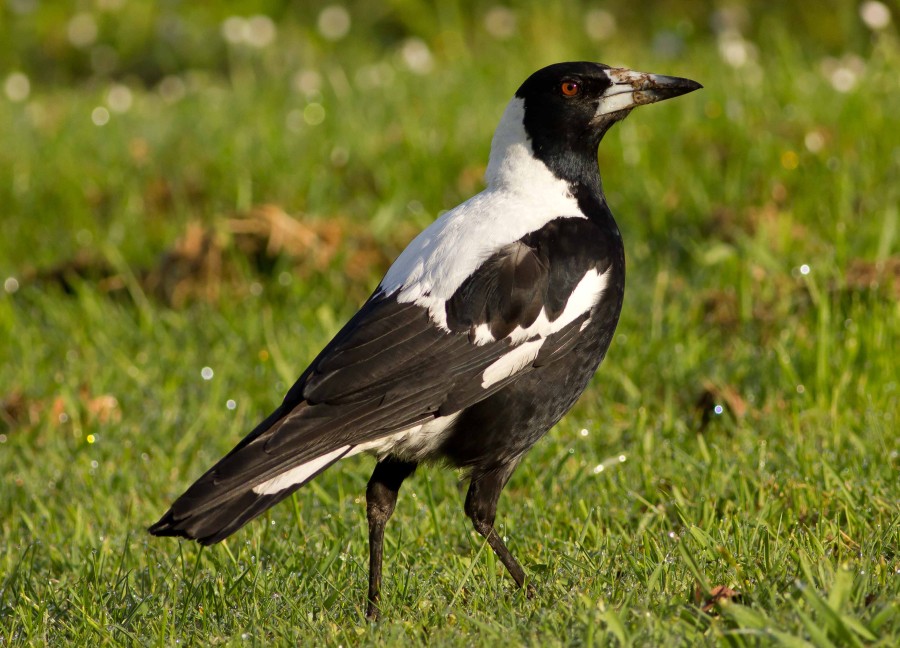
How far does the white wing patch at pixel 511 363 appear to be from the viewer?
3.02 meters

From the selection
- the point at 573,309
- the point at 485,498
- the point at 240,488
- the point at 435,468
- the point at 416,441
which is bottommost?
the point at 435,468

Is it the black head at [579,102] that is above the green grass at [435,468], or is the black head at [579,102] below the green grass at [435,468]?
above

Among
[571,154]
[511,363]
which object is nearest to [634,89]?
[571,154]

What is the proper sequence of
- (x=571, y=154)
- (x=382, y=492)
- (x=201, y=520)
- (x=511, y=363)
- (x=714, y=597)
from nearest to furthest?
(x=714, y=597) → (x=201, y=520) → (x=511, y=363) → (x=382, y=492) → (x=571, y=154)

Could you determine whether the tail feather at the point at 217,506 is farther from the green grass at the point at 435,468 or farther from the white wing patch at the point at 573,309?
the white wing patch at the point at 573,309

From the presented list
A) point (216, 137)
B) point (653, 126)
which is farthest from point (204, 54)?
point (653, 126)

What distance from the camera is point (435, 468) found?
384 cm

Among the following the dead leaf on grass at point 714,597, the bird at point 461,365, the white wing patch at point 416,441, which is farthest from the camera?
the white wing patch at point 416,441

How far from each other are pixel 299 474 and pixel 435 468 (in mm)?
1072

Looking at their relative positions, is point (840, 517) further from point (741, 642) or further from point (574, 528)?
point (741, 642)

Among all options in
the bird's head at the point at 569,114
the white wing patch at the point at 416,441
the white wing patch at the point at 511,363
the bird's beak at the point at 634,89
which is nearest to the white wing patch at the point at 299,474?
the white wing patch at the point at 416,441

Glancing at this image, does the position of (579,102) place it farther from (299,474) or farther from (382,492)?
(299,474)

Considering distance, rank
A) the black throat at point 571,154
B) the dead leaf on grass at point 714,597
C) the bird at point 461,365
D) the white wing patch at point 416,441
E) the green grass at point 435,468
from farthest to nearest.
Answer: the black throat at point 571,154
the white wing patch at point 416,441
the bird at point 461,365
the green grass at point 435,468
the dead leaf on grass at point 714,597

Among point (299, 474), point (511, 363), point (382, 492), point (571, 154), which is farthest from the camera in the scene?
point (571, 154)
